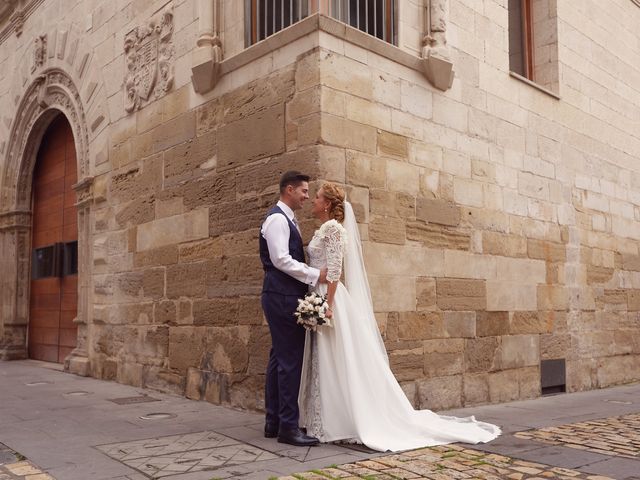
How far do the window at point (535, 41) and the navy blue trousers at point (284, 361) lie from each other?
4.97 m

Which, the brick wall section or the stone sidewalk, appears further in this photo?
the brick wall section

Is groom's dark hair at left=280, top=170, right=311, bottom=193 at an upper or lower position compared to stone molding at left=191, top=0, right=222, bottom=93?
lower

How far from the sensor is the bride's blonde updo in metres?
4.76

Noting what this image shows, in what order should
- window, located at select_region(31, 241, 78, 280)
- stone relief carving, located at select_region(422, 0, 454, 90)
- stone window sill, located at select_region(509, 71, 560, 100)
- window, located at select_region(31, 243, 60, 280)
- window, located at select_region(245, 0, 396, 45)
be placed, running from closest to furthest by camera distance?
window, located at select_region(245, 0, 396, 45) < stone relief carving, located at select_region(422, 0, 454, 90) < stone window sill, located at select_region(509, 71, 560, 100) < window, located at select_region(31, 241, 78, 280) < window, located at select_region(31, 243, 60, 280)

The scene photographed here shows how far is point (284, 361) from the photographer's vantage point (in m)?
4.62

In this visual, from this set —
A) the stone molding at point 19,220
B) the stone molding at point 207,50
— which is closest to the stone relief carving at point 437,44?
the stone molding at point 207,50

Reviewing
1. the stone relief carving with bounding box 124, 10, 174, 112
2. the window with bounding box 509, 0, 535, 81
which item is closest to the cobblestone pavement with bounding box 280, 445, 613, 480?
the stone relief carving with bounding box 124, 10, 174, 112

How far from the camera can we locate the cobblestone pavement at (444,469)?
3738 mm

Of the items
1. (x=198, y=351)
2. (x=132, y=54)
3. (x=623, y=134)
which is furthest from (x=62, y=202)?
(x=623, y=134)

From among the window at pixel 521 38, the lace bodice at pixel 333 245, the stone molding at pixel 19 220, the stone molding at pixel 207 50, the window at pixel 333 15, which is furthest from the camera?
the stone molding at pixel 19 220

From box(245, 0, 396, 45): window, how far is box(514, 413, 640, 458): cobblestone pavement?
3537mm

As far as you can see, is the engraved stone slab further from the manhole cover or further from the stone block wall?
the manhole cover

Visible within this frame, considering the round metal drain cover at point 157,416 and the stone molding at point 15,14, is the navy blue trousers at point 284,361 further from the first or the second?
the stone molding at point 15,14

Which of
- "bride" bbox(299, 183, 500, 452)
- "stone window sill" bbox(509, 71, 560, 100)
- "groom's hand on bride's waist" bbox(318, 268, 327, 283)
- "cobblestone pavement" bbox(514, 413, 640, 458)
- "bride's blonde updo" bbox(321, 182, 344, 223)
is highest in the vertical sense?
"stone window sill" bbox(509, 71, 560, 100)
